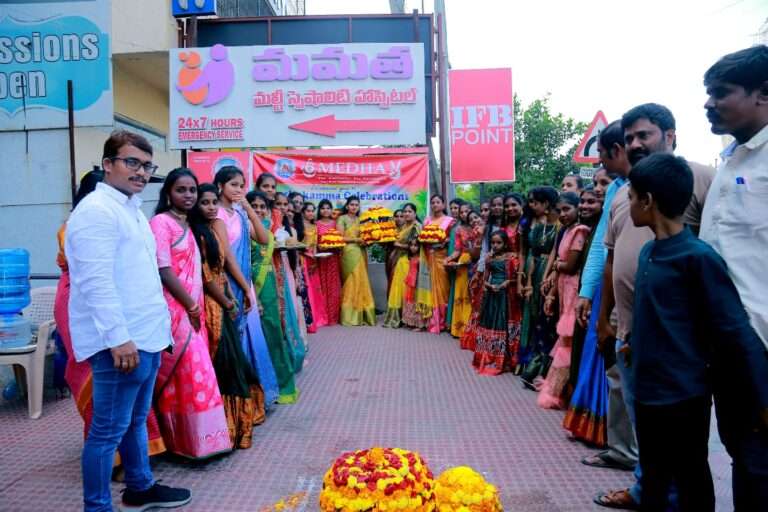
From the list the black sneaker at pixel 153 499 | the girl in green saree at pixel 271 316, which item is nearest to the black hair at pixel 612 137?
the girl in green saree at pixel 271 316

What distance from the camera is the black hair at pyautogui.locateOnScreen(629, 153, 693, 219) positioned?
205 centimetres

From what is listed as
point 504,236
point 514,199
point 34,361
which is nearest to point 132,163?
point 34,361

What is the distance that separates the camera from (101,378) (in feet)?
8.06

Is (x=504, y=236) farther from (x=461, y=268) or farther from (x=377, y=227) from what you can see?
(x=377, y=227)

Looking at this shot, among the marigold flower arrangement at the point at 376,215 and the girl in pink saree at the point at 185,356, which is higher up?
the marigold flower arrangement at the point at 376,215

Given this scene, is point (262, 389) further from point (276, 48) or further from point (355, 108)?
point (276, 48)

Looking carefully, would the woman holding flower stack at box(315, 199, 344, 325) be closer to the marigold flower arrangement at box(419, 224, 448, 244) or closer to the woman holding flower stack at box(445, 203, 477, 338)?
the marigold flower arrangement at box(419, 224, 448, 244)

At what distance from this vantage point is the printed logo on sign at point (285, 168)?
9617mm

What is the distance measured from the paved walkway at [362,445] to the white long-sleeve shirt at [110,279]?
1.08 meters

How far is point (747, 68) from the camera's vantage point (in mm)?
1932

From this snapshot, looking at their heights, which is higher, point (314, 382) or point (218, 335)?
point (218, 335)

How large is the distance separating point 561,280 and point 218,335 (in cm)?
261

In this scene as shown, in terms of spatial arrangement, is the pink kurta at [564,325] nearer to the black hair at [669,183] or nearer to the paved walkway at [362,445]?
the paved walkway at [362,445]

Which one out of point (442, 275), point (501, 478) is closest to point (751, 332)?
point (501, 478)
